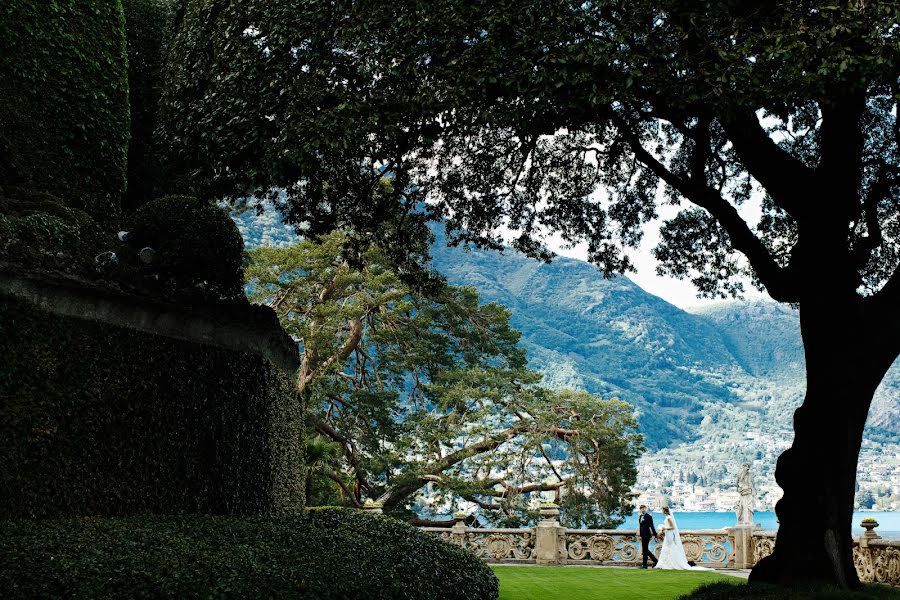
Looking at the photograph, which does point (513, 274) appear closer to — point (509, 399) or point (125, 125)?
point (509, 399)

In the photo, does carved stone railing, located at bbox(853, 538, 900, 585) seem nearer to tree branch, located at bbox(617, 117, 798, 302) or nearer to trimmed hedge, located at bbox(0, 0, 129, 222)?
tree branch, located at bbox(617, 117, 798, 302)

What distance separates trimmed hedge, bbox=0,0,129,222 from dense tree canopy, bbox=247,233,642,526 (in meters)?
13.5

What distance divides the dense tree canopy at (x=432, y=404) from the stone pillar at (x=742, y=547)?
577cm

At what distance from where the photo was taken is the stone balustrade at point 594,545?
21750mm

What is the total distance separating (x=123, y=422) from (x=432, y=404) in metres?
21.8

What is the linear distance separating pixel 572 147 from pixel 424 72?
6.30 metres

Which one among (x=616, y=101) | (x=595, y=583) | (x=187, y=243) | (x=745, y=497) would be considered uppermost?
(x=616, y=101)

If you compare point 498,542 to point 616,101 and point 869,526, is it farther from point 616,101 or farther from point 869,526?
point 616,101

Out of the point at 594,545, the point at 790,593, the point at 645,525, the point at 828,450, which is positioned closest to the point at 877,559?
the point at 645,525

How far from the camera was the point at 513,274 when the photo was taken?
8138cm

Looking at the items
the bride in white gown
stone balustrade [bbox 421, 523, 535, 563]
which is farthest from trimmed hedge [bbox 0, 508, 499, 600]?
stone balustrade [bbox 421, 523, 535, 563]

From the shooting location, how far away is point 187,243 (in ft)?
37.3

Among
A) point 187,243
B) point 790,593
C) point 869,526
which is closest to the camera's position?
point 790,593

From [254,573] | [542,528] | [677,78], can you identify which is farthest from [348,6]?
[542,528]
